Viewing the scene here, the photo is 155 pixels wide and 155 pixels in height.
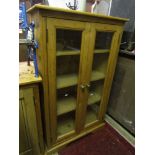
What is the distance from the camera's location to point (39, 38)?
93 cm

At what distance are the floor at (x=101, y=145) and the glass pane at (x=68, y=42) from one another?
1092mm

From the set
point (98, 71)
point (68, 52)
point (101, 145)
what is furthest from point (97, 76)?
point (101, 145)

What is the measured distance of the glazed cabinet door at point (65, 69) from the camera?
994 mm

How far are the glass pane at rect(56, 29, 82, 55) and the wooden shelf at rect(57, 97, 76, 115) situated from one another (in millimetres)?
596

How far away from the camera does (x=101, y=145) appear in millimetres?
1567

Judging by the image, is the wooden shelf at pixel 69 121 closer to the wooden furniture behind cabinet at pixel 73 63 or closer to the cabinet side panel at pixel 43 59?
the wooden furniture behind cabinet at pixel 73 63

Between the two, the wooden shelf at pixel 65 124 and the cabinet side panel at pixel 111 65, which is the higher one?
the cabinet side panel at pixel 111 65

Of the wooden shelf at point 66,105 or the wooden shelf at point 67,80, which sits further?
the wooden shelf at point 66,105

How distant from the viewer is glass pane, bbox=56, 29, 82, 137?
1127mm

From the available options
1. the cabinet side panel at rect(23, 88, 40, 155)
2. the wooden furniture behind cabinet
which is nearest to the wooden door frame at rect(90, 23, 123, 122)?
the wooden furniture behind cabinet

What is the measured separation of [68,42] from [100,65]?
0.53 metres

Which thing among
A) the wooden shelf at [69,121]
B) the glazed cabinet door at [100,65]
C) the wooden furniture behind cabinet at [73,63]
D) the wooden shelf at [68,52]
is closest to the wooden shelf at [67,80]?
the wooden furniture behind cabinet at [73,63]
